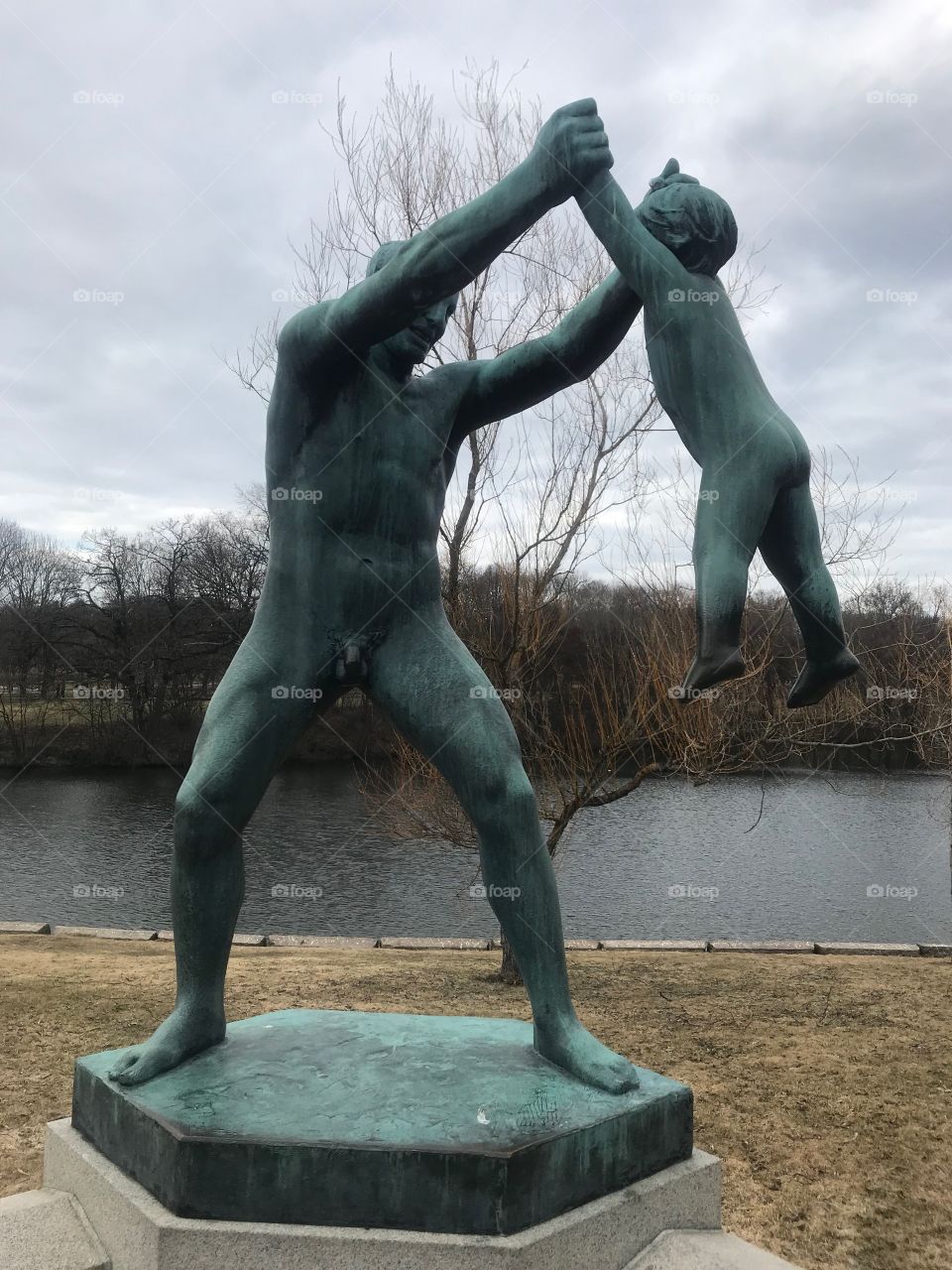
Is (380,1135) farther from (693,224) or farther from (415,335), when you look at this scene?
(693,224)

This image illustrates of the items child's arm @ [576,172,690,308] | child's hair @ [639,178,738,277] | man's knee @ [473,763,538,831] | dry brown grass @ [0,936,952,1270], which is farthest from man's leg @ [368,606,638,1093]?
dry brown grass @ [0,936,952,1270]

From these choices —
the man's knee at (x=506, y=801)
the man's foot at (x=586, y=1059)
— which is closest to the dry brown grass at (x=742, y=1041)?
the man's foot at (x=586, y=1059)

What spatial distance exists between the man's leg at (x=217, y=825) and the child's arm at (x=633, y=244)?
4.60 feet

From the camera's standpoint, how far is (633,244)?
8.03 feet

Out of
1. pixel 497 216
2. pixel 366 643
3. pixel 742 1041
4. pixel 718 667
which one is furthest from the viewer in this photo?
pixel 742 1041

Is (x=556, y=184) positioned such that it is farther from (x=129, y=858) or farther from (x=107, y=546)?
(x=107, y=546)

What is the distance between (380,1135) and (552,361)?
A: 6.96ft

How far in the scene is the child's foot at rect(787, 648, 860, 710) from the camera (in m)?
2.58

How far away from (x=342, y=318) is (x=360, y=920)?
485 inches

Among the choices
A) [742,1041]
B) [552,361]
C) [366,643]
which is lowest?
[742,1041]

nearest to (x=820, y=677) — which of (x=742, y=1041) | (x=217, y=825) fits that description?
(x=217, y=825)

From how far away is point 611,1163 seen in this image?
2.41 meters

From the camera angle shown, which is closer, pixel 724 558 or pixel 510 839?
pixel 724 558

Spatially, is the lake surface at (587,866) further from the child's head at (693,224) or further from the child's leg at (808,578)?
the child's head at (693,224)
